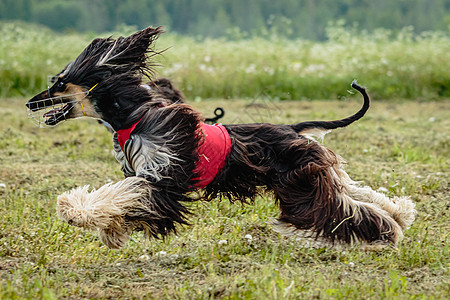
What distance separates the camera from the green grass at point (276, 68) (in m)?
11.1

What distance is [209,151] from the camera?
3.49 meters

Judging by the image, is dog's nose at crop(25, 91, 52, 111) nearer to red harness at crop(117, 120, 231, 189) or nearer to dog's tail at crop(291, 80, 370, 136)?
red harness at crop(117, 120, 231, 189)

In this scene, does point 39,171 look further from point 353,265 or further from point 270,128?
point 353,265

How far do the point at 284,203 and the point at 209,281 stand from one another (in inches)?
30.2

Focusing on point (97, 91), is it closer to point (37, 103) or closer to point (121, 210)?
point (37, 103)

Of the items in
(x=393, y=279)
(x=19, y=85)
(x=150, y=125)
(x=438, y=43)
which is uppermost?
(x=438, y=43)

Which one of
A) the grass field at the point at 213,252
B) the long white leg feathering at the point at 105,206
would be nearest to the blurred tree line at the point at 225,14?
the grass field at the point at 213,252

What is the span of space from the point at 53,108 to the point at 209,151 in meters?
0.92

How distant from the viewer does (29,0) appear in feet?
61.5

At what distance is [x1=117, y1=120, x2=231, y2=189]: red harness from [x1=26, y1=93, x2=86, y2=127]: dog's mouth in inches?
12.2

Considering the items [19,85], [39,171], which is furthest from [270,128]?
[19,85]

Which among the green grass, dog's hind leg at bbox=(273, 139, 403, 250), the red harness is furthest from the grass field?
the green grass

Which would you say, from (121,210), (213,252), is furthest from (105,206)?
(213,252)

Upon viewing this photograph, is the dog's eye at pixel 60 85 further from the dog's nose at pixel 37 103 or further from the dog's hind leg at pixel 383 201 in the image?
the dog's hind leg at pixel 383 201
